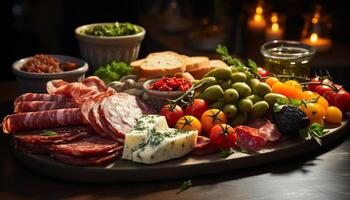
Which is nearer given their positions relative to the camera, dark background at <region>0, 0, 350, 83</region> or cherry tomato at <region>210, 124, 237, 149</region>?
cherry tomato at <region>210, 124, 237, 149</region>

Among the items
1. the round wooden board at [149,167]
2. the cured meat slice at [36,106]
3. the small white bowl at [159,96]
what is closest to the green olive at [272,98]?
the round wooden board at [149,167]

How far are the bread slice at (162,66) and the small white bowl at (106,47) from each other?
110 millimetres

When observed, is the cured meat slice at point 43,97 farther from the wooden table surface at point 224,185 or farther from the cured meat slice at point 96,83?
the wooden table surface at point 224,185

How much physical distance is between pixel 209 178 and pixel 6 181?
0.65 meters

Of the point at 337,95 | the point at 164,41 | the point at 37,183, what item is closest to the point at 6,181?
the point at 37,183

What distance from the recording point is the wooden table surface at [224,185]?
1.95m

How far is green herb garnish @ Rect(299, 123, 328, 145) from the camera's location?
225 centimetres

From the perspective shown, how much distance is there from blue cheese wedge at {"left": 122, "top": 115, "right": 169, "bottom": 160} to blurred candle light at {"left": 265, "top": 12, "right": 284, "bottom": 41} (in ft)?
8.29

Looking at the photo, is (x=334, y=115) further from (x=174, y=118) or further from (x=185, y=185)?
(x=185, y=185)

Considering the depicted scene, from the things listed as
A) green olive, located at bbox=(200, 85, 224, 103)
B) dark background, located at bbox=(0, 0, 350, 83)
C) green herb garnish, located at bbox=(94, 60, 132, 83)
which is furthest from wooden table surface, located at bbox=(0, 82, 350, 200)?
dark background, located at bbox=(0, 0, 350, 83)

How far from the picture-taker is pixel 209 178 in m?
2.08

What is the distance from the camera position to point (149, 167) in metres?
2.04

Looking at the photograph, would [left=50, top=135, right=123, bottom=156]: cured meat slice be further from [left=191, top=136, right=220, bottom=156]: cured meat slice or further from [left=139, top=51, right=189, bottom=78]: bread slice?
[left=139, top=51, right=189, bottom=78]: bread slice

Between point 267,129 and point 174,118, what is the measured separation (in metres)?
0.33
